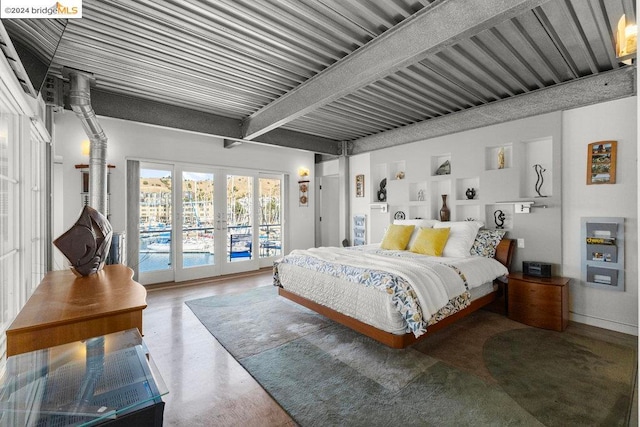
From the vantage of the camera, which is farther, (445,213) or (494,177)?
(445,213)

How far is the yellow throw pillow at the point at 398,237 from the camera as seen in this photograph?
4227 millimetres

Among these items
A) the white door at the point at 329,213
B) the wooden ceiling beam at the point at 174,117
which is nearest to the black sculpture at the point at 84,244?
the wooden ceiling beam at the point at 174,117

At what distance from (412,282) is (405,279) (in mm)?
63

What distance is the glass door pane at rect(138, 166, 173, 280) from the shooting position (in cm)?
495

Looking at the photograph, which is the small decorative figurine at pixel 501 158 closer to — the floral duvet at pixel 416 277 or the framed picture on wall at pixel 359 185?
the floral duvet at pixel 416 277

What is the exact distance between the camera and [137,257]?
4.87 meters

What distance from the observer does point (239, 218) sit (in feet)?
19.7

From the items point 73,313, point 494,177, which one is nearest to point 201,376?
point 73,313

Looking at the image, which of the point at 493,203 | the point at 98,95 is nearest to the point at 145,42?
the point at 98,95

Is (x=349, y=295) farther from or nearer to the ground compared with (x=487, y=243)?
nearer to the ground

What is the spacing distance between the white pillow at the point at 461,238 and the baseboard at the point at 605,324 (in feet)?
4.27

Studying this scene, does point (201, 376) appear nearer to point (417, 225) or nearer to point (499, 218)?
point (417, 225)

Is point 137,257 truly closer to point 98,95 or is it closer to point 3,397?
point 98,95

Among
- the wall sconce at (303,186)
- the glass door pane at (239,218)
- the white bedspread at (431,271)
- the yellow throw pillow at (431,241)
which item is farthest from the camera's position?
the wall sconce at (303,186)
